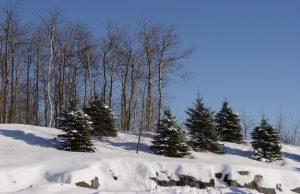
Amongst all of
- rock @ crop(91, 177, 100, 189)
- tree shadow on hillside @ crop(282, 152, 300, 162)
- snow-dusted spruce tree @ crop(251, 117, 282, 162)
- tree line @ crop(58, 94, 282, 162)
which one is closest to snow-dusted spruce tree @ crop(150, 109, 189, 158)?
tree line @ crop(58, 94, 282, 162)

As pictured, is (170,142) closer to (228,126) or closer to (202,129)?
(202,129)

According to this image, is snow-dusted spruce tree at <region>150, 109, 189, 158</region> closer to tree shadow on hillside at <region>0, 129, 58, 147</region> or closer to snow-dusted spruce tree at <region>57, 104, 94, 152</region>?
snow-dusted spruce tree at <region>57, 104, 94, 152</region>

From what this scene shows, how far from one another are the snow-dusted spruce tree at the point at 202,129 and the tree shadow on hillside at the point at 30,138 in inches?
293

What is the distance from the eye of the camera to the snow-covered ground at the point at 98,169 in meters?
14.1

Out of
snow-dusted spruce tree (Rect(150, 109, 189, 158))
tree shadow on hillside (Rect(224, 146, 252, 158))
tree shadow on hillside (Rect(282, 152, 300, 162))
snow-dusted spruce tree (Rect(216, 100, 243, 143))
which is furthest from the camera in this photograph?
snow-dusted spruce tree (Rect(216, 100, 243, 143))

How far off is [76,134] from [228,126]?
10.9 m

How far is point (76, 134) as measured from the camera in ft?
68.3

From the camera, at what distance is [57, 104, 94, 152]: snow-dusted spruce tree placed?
2080cm

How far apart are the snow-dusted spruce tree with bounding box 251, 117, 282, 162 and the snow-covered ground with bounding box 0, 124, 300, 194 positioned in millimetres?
3864

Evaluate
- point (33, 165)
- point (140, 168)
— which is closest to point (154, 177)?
point (140, 168)

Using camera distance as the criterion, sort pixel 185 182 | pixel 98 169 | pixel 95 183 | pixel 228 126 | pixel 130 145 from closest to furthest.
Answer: pixel 95 183 → pixel 98 169 → pixel 185 182 → pixel 130 145 → pixel 228 126

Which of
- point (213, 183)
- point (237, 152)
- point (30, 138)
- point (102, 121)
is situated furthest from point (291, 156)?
point (30, 138)

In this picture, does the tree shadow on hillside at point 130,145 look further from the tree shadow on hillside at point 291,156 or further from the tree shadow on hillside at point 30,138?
the tree shadow on hillside at point 291,156

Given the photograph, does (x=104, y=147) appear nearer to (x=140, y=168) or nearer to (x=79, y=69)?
(x=140, y=168)
